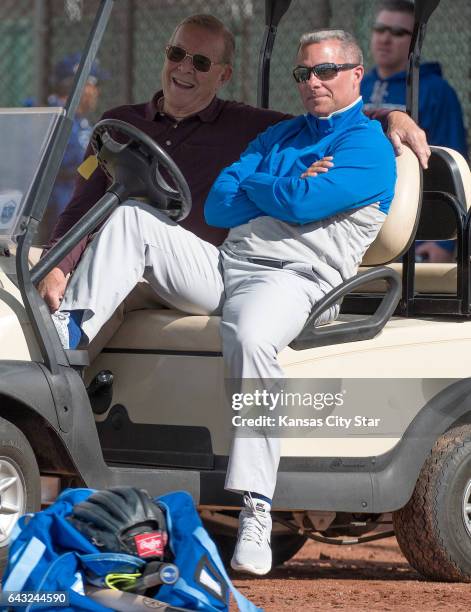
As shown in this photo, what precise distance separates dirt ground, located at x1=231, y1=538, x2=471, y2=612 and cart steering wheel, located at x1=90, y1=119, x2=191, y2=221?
1.17 metres

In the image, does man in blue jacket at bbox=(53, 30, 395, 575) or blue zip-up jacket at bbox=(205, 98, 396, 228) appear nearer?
man in blue jacket at bbox=(53, 30, 395, 575)

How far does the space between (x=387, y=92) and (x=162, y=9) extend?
7.44ft

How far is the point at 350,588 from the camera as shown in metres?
4.57

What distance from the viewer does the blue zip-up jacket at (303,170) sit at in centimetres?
438

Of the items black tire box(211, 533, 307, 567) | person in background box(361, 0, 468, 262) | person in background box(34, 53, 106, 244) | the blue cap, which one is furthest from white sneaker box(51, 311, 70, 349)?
the blue cap

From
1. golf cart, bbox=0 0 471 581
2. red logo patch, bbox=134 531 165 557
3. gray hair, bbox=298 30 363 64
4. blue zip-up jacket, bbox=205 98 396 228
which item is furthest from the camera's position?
gray hair, bbox=298 30 363 64

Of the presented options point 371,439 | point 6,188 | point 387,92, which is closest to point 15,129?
point 6,188

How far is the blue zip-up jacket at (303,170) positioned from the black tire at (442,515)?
0.78m

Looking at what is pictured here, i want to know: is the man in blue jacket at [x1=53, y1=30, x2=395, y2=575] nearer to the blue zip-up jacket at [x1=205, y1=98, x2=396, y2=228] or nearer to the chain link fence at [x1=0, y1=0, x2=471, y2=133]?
the blue zip-up jacket at [x1=205, y1=98, x2=396, y2=228]

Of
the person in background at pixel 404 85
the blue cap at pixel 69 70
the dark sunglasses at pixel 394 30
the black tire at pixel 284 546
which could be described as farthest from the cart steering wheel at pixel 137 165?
the blue cap at pixel 69 70

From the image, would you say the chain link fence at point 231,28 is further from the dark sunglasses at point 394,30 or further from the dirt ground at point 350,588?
the dirt ground at point 350,588

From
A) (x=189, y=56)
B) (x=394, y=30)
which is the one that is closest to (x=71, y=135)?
(x=394, y=30)

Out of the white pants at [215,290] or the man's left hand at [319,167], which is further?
the man's left hand at [319,167]

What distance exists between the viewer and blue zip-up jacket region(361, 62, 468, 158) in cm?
643
